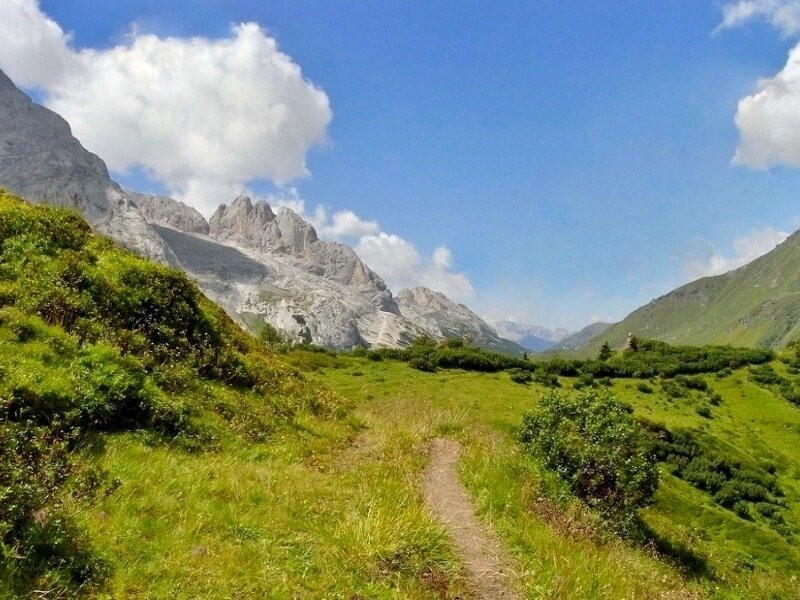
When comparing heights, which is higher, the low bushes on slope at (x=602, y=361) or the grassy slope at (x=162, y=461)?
the low bushes on slope at (x=602, y=361)

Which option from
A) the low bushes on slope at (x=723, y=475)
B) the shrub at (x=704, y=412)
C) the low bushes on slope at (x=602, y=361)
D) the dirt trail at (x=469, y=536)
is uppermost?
the low bushes on slope at (x=602, y=361)

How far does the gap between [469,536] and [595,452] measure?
620 inches

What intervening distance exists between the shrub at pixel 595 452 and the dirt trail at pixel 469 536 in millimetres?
8320

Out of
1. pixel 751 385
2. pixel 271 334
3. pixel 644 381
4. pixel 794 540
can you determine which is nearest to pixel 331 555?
pixel 794 540

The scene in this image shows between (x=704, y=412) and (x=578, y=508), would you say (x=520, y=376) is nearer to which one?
(x=704, y=412)

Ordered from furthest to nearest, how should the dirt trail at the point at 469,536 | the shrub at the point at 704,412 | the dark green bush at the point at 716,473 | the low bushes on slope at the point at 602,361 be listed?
the low bushes on slope at the point at 602,361 < the shrub at the point at 704,412 < the dark green bush at the point at 716,473 < the dirt trail at the point at 469,536

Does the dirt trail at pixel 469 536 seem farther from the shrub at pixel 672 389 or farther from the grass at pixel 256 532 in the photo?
the shrub at pixel 672 389

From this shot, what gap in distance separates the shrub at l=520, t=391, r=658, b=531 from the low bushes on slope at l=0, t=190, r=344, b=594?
10.6 metres

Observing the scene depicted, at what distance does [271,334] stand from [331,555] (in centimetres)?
11000

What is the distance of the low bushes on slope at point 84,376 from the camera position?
673 cm

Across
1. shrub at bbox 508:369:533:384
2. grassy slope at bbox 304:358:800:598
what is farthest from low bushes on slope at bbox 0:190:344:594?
shrub at bbox 508:369:533:384

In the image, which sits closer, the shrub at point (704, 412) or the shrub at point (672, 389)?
the shrub at point (704, 412)

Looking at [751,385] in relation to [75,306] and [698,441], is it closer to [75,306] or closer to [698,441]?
[698,441]

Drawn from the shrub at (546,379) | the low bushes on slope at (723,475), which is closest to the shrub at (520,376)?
the shrub at (546,379)
